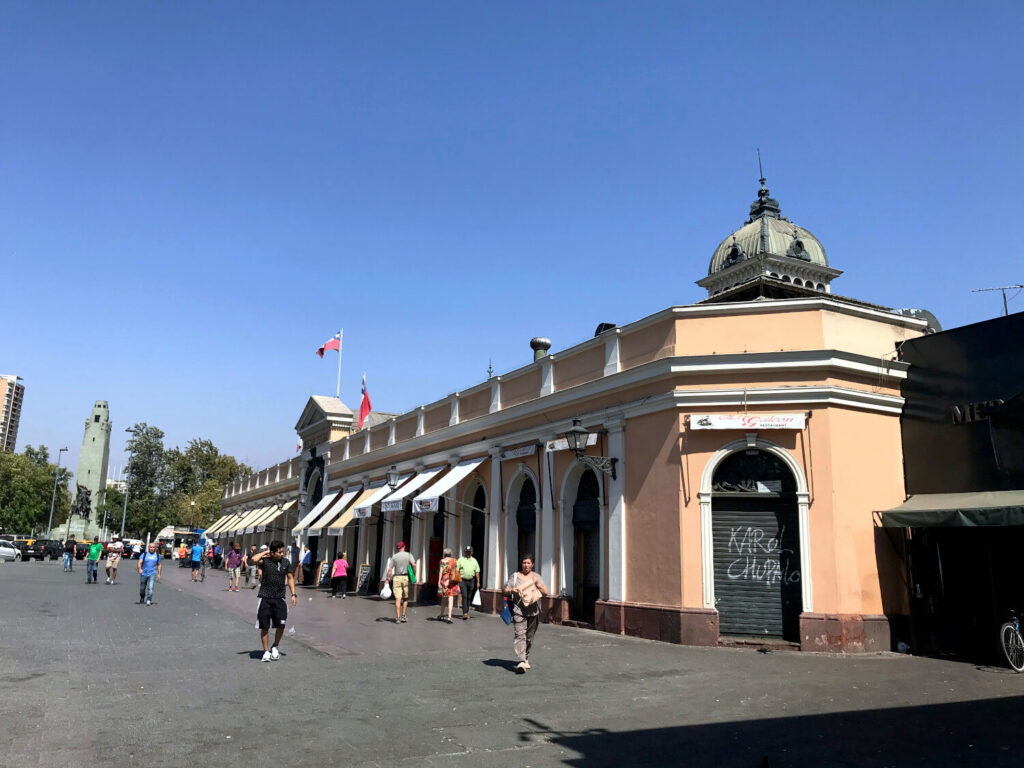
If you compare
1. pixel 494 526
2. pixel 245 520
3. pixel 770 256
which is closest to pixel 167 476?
pixel 245 520

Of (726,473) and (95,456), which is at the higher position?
(95,456)

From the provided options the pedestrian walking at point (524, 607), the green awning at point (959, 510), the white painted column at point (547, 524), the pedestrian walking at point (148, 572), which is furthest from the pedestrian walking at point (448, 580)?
the green awning at point (959, 510)

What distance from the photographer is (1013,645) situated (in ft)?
38.5

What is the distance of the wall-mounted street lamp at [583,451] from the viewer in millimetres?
16797

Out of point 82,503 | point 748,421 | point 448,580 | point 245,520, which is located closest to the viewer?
point 748,421

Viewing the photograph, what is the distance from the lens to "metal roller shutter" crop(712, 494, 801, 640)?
14258 millimetres

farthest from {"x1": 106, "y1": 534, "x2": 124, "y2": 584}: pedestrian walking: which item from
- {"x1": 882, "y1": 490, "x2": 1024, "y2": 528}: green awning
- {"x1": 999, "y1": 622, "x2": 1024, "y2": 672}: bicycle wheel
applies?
{"x1": 999, "y1": 622, "x2": 1024, "y2": 672}: bicycle wheel

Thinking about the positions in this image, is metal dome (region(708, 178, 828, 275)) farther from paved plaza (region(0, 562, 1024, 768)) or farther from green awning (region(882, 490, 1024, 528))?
paved plaza (region(0, 562, 1024, 768))

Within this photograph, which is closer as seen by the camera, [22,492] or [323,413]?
[323,413]

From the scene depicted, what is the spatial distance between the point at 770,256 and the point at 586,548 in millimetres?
38701

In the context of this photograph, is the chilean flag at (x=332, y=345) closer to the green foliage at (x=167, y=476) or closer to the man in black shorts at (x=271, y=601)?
the man in black shorts at (x=271, y=601)

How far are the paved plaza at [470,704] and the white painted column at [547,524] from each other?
13.9 ft

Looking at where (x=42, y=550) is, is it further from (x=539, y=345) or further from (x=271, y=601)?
(x=271, y=601)

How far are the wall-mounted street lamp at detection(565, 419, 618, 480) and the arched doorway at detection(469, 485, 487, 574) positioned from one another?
6.42 metres
